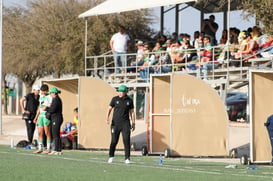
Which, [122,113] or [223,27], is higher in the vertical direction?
[223,27]

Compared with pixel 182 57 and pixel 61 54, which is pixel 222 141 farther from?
pixel 61 54

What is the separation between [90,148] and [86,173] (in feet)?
39.6

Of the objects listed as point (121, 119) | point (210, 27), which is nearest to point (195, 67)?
point (210, 27)

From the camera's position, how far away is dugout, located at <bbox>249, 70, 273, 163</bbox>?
2261cm

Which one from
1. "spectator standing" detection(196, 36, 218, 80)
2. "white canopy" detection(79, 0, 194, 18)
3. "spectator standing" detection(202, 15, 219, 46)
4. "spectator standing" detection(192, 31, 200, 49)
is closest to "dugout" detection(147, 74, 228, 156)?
"spectator standing" detection(196, 36, 218, 80)

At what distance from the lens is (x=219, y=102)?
83.7 ft

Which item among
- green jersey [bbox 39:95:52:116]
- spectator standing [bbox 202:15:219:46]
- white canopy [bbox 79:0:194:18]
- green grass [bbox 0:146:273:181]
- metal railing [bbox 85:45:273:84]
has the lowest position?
green grass [bbox 0:146:273:181]

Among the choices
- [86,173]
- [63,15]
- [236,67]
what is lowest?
[86,173]

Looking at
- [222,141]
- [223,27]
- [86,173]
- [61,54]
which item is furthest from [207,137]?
[61,54]

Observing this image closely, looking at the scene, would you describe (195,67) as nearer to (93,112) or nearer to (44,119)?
(93,112)

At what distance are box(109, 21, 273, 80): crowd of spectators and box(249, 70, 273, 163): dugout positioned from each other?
481 centimetres

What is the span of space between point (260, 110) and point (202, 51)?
8.81 meters

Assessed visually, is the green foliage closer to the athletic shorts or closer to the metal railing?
the metal railing

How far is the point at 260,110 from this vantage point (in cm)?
2284
